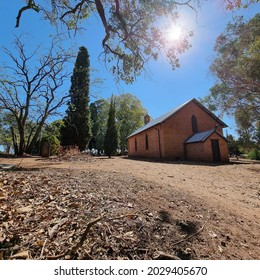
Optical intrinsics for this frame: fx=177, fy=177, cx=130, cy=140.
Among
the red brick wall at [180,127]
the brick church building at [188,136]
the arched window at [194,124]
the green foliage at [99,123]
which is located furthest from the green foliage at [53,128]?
the green foliage at [99,123]

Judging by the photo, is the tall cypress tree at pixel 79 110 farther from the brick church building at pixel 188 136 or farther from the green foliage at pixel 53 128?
the brick church building at pixel 188 136

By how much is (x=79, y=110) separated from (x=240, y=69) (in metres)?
20.6

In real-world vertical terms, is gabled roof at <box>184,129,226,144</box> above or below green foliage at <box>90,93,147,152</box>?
below

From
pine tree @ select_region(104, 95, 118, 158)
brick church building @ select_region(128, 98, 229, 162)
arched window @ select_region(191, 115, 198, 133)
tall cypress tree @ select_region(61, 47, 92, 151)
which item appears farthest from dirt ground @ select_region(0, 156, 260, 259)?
tall cypress tree @ select_region(61, 47, 92, 151)

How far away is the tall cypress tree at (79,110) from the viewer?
2556 centimetres

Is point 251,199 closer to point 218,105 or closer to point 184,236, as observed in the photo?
point 184,236

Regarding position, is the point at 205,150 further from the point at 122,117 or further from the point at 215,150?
the point at 122,117

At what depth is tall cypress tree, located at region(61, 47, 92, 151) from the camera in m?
25.6

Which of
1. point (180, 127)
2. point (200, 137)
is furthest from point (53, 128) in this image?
point (200, 137)

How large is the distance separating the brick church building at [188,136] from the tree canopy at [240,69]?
8.34ft

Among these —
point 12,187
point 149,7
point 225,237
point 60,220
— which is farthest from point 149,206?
point 149,7

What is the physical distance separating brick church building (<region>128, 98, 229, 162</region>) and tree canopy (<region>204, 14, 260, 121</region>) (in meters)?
2.54

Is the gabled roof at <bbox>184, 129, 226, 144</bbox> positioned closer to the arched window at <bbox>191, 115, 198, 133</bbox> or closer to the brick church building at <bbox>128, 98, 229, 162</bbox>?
the brick church building at <bbox>128, 98, 229, 162</bbox>

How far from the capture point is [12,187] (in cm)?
370
